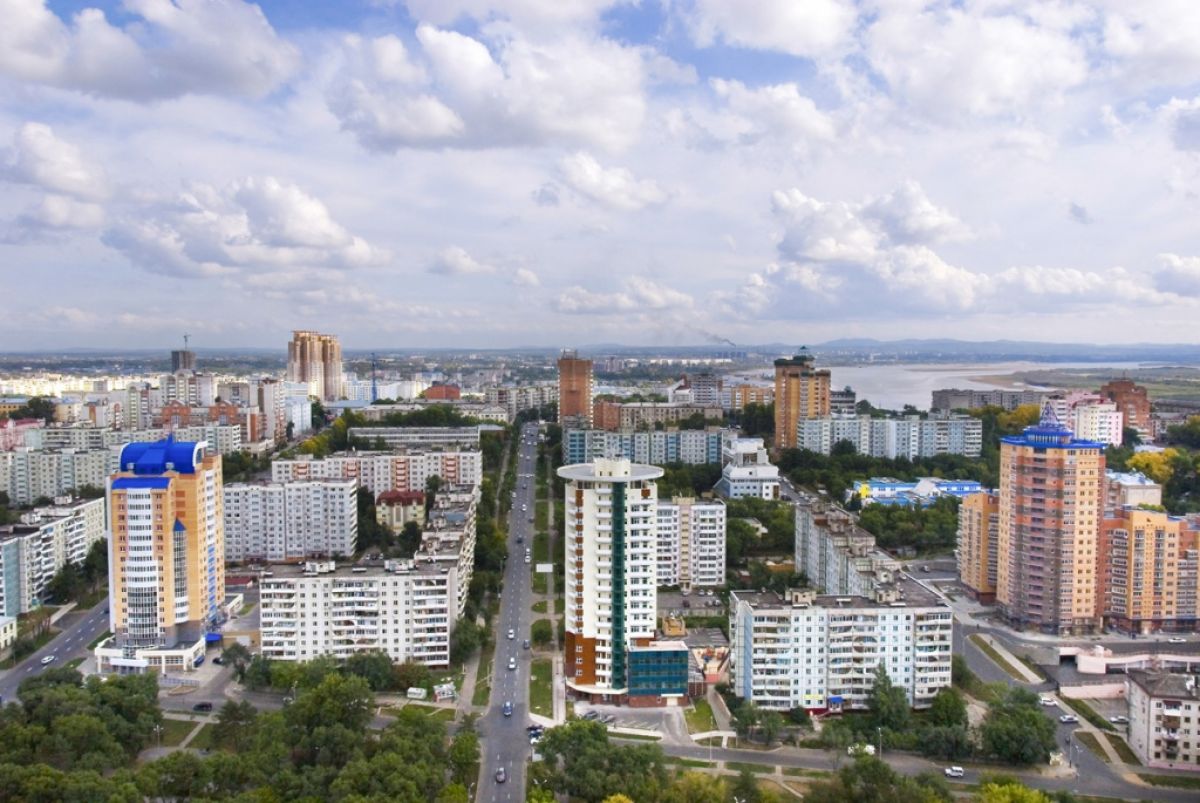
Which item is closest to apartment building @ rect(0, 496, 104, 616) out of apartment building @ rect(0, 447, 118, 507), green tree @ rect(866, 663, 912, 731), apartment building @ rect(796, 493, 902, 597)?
apartment building @ rect(0, 447, 118, 507)

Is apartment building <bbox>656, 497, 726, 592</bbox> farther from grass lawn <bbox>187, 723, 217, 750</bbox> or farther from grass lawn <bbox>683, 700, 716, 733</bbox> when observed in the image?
grass lawn <bbox>187, 723, 217, 750</bbox>

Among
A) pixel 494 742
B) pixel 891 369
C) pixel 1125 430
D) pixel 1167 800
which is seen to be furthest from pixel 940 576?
pixel 891 369

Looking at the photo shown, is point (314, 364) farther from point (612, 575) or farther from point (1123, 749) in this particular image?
point (1123, 749)

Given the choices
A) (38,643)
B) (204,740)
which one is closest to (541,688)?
(204,740)

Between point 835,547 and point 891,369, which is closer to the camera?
point 835,547

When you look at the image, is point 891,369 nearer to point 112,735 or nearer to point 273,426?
point 273,426

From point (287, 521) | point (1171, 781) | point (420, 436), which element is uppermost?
point (420, 436)
